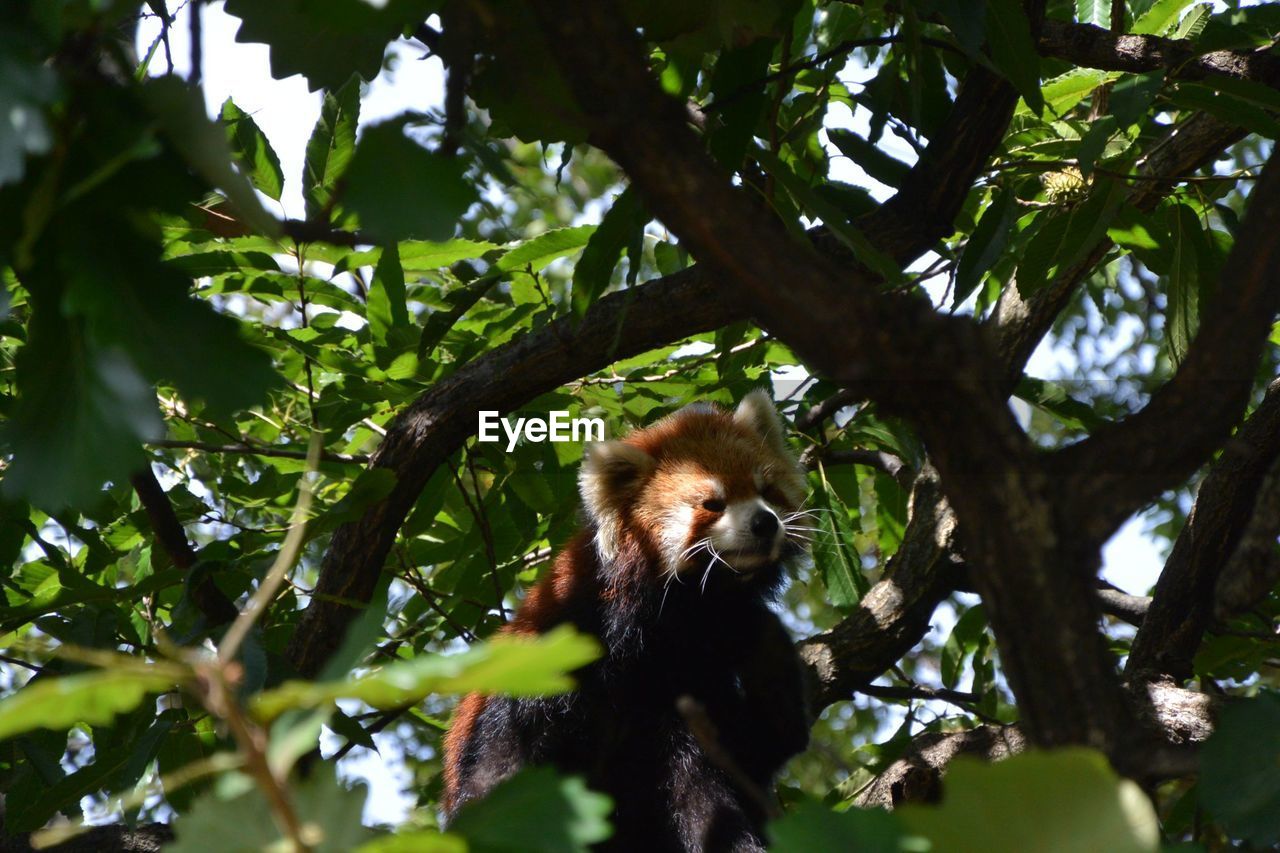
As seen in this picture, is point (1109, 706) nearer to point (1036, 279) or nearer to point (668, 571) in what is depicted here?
point (1036, 279)

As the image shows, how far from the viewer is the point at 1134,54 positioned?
3451mm

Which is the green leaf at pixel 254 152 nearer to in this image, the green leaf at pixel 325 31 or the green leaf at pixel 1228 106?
the green leaf at pixel 325 31

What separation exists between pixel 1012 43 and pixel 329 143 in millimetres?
1862

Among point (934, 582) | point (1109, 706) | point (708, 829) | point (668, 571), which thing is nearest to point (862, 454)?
point (934, 582)

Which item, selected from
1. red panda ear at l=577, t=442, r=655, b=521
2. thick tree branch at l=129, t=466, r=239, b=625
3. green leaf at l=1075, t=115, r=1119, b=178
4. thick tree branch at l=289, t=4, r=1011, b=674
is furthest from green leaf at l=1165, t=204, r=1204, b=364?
thick tree branch at l=129, t=466, r=239, b=625

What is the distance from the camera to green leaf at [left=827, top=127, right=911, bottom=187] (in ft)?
10.7

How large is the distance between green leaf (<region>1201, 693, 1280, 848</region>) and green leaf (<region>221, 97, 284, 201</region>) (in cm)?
289

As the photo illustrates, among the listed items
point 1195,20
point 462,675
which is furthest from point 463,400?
point 462,675

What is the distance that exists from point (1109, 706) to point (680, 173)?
2.62 feet

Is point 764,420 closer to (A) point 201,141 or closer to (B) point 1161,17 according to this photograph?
(B) point 1161,17

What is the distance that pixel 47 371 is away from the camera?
1.37 metres

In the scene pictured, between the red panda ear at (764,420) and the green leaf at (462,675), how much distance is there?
370cm

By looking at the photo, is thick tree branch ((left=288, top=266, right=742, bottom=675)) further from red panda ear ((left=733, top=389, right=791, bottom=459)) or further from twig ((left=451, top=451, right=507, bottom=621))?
red panda ear ((left=733, top=389, right=791, bottom=459))

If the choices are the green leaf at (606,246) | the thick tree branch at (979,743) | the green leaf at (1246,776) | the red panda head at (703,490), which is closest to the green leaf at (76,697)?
the green leaf at (1246,776)
